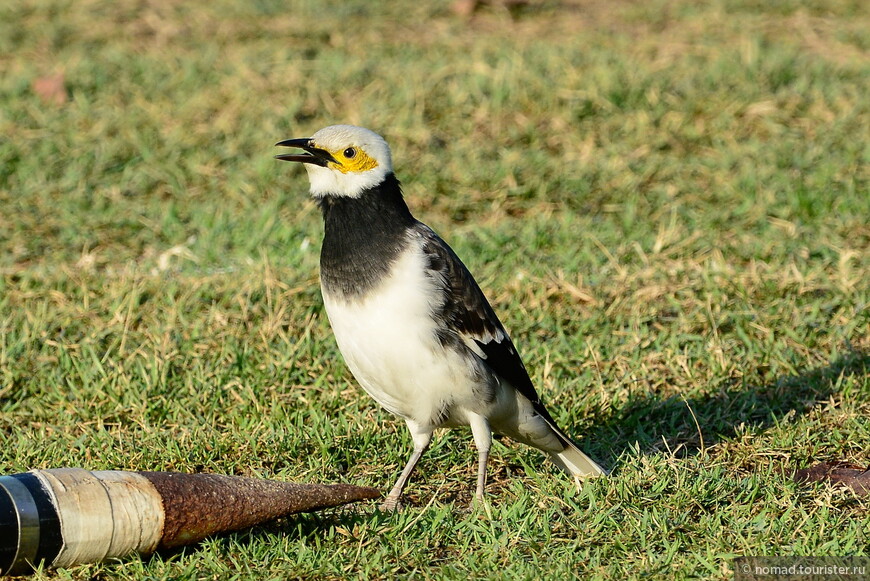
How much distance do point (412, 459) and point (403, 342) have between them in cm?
62

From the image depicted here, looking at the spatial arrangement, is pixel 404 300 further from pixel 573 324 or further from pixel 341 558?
pixel 573 324

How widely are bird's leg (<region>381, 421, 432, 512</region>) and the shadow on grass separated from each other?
87cm

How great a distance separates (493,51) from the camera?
9.72 m

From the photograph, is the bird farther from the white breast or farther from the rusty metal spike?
the rusty metal spike

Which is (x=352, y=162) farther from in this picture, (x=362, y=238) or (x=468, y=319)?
(x=468, y=319)

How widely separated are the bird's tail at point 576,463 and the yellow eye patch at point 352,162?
143 cm

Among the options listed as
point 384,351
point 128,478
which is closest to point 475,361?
point 384,351

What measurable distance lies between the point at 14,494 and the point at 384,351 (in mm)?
1458

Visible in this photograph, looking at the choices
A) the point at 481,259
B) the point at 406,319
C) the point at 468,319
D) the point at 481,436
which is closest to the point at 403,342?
the point at 406,319

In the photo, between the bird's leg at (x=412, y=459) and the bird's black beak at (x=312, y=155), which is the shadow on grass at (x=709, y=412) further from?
the bird's black beak at (x=312, y=155)

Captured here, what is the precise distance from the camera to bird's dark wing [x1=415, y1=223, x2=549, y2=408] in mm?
4648

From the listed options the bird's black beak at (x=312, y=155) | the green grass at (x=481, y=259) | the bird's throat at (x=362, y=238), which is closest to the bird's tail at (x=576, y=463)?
the green grass at (x=481, y=259)

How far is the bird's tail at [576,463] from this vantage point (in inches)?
185

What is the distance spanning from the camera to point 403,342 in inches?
176
